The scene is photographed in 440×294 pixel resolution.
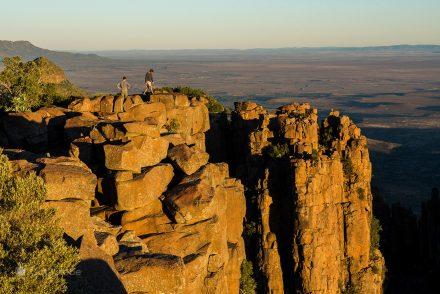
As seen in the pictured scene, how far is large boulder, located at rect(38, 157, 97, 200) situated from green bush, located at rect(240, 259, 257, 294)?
780 inches

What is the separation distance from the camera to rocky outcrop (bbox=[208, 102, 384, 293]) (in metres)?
44.4

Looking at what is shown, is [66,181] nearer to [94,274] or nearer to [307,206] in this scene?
[94,274]

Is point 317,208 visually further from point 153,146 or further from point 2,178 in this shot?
point 2,178

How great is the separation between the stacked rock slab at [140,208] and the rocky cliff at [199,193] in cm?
6

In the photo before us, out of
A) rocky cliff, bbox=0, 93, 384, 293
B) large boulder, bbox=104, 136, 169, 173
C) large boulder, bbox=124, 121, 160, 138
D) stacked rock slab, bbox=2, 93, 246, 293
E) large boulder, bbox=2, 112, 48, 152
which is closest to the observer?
stacked rock slab, bbox=2, 93, 246, 293

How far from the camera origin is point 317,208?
4472 centimetres

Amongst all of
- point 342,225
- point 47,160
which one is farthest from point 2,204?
point 342,225

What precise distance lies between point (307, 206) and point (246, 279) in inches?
332

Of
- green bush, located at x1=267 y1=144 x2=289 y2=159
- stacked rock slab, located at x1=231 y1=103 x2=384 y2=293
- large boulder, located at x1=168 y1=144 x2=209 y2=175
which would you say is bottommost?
stacked rock slab, located at x1=231 y1=103 x2=384 y2=293

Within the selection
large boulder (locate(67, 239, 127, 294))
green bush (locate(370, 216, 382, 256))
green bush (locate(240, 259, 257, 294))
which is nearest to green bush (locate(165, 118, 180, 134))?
green bush (locate(240, 259, 257, 294))

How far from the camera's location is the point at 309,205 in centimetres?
4428

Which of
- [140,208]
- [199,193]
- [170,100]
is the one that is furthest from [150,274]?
[170,100]

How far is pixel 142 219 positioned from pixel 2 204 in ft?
27.0

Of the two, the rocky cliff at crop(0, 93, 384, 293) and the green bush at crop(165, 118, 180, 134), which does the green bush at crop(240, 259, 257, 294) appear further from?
the green bush at crop(165, 118, 180, 134)
